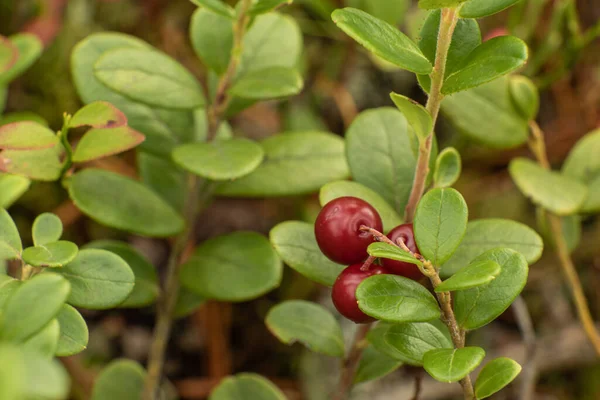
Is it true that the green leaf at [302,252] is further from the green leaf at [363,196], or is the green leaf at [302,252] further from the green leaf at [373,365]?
the green leaf at [373,365]

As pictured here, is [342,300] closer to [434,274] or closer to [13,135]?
[434,274]

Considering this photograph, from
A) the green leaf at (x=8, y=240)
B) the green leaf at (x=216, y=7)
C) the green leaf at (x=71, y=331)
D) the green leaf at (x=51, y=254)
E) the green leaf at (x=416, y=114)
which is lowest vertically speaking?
the green leaf at (x=71, y=331)

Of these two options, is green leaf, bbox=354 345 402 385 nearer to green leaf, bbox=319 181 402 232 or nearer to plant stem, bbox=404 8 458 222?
green leaf, bbox=319 181 402 232

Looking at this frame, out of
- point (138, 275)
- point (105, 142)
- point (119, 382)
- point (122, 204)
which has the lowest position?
point (119, 382)

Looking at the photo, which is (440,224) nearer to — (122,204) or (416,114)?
(416,114)

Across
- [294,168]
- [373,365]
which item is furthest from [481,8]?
[373,365]

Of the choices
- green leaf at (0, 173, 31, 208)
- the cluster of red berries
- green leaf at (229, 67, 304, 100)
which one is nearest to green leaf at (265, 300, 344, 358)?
the cluster of red berries

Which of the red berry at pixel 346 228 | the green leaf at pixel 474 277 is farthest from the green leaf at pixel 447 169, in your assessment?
the green leaf at pixel 474 277

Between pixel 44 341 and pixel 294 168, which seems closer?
pixel 44 341
